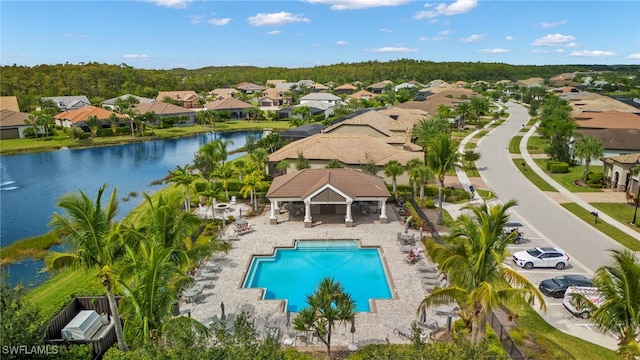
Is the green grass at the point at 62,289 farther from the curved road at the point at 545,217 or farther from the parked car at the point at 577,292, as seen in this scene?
the curved road at the point at 545,217

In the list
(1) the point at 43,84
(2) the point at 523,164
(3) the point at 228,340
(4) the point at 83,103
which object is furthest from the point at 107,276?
(1) the point at 43,84

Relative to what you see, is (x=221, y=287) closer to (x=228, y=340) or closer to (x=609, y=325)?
(x=228, y=340)

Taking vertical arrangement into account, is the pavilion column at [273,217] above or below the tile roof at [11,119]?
below

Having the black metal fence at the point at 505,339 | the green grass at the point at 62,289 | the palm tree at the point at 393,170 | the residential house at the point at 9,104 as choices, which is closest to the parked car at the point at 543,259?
the black metal fence at the point at 505,339

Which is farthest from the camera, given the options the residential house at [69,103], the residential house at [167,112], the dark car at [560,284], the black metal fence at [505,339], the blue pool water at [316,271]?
the residential house at [69,103]

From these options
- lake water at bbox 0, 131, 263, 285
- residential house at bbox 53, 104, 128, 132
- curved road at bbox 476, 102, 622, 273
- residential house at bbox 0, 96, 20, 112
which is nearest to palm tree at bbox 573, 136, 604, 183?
curved road at bbox 476, 102, 622, 273

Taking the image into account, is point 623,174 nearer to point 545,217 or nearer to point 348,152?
point 545,217

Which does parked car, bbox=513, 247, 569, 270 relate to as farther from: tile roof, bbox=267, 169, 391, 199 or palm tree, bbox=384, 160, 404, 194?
palm tree, bbox=384, 160, 404, 194
